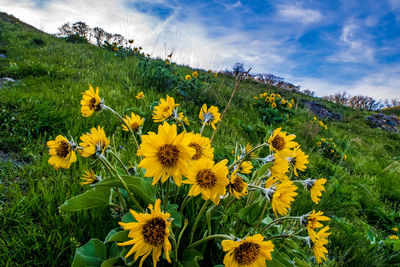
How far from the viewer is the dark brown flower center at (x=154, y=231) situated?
721 mm

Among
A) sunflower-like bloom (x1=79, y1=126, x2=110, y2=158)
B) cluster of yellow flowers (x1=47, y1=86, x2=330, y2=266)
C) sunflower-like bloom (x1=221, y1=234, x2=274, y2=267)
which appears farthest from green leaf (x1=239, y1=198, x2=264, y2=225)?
sunflower-like bloom (x1=79, y1=126, x2=110, y2=158)

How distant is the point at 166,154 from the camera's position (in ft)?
2.49

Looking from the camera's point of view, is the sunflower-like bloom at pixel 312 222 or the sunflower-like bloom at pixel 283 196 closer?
the sunflower-like bloom at pixel 283 196

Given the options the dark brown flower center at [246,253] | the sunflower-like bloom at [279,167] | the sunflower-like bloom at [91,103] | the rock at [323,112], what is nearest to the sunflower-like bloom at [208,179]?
the dark brown flower center at [246,253]

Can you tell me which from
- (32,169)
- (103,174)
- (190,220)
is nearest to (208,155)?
(190,220)

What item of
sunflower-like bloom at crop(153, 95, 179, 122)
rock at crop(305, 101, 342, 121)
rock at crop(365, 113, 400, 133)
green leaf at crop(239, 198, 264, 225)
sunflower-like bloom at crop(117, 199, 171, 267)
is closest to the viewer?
sunflower-like bloom at crop(117, 199, 171, 267)

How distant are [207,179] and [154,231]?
0.86 feet

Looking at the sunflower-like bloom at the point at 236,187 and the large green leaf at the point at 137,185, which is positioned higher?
the sunflower-like bloom at the point at 236,187

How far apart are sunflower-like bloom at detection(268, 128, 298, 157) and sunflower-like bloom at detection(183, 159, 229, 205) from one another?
1.13 feet

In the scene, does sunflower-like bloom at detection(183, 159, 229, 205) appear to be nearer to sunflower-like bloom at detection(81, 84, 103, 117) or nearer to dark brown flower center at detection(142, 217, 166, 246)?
dark brown flower center at detection(142, 217, 166, 246)

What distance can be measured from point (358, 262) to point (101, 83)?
4438 millimetres

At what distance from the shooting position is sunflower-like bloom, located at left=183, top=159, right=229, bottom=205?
2.56 ft

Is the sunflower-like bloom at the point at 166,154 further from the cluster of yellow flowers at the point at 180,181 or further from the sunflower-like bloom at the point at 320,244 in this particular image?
the sunflower-like bloom at the point at 320,244

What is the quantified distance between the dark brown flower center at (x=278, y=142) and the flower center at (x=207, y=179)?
0.39 meters
